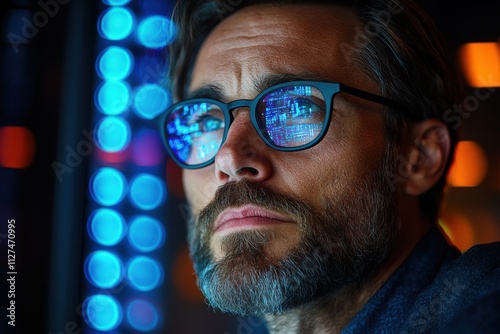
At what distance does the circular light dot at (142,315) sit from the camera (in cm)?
177

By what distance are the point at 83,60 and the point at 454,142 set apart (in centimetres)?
94

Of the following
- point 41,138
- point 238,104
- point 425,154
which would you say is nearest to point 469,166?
point 425,154

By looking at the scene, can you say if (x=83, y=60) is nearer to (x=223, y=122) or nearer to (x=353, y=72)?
(x=223, y=122)

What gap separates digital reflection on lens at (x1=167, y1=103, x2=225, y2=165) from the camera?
4.25 feet

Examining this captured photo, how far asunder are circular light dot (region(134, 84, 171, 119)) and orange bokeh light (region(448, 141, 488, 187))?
3.02 ft

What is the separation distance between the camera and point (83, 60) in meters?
1.57

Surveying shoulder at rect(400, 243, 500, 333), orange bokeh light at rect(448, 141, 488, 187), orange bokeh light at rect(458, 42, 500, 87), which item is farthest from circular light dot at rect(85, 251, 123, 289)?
orange bokeh light at rect(458, 42, 500, 87)

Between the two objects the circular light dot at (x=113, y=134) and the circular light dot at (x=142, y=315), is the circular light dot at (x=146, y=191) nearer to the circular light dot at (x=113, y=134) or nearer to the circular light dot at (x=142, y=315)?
the circular light dot at (x=113, y=134)

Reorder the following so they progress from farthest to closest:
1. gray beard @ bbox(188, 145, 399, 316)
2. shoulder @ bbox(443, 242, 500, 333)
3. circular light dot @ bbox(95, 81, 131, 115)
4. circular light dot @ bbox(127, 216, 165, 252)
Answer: circular light dot @ bbox(127, 216, 165, 252), circular light dot @ bbox(95, 81, 131, 115), gray beard @ bbox(188, 145, 399, 316), shoulder @ bbox(443, 242, 500, 333)

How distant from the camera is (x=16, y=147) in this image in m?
1.43

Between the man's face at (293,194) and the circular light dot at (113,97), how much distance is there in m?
0.49

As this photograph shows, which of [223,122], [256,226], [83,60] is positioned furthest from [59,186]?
[256,226]

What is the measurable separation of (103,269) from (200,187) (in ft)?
1.83

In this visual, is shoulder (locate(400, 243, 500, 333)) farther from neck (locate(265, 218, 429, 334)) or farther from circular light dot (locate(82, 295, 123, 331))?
circular light dot (locate(82, 295, 123, 331))
